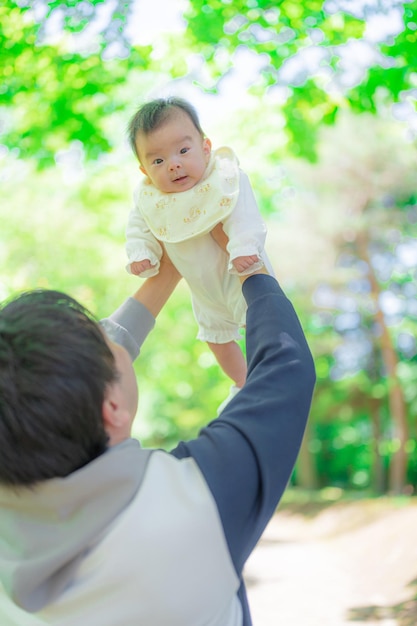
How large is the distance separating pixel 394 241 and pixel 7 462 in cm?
1717

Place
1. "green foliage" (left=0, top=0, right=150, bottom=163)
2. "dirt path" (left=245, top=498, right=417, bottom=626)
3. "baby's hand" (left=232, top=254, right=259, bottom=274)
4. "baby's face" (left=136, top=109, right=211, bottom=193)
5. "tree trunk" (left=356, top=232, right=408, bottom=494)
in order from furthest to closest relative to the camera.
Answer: "tree trunk" (left=356, top=232, right=408, bottom=494) < "dirt path" (left=245, top=498, right=417, bottom=626) < "green foliage" (left=0, top=0, right=150, bottom=163) < "baby's face" (left=136, top=109, right=211, bottom=193) < "baby's hand" (left=232, top=254, right=259, bottom=274)

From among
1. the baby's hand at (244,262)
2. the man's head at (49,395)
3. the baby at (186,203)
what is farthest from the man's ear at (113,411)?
the baby at (186,203)

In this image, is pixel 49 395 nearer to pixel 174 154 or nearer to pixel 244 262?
pixel 244 262

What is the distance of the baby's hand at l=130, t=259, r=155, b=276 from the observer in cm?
213

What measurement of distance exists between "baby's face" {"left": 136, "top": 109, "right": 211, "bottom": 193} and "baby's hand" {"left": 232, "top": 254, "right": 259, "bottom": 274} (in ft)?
1.23

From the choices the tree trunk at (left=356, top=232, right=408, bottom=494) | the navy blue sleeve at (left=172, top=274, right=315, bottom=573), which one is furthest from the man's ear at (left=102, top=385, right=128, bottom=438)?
the tree trunk at (left=356, top=232, right=408, bottom=494)

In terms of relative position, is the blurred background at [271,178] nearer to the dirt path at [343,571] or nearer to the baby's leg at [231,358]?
the baby's leg at [231,358]

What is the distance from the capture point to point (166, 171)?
2.10 meters

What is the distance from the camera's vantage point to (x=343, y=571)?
11.9 metres

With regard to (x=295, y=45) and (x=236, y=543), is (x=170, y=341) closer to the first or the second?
(x=295, y=45)

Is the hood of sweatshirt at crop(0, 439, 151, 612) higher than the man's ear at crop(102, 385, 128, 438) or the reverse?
the reverse

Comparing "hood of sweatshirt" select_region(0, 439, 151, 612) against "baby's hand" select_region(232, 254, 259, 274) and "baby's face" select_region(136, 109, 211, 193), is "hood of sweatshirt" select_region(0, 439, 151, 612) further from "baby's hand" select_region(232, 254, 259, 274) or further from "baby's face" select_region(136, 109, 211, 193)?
"baby's face" select_region(136, 109, 211, 193)

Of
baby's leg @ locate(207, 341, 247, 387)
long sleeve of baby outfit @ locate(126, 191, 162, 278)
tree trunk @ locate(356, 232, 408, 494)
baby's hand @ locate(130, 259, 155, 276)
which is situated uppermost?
long sleeve of baby outfit @ locate(126, 191, 162, 278)

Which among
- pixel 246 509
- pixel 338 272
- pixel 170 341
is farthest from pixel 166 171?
pixel 338 272
